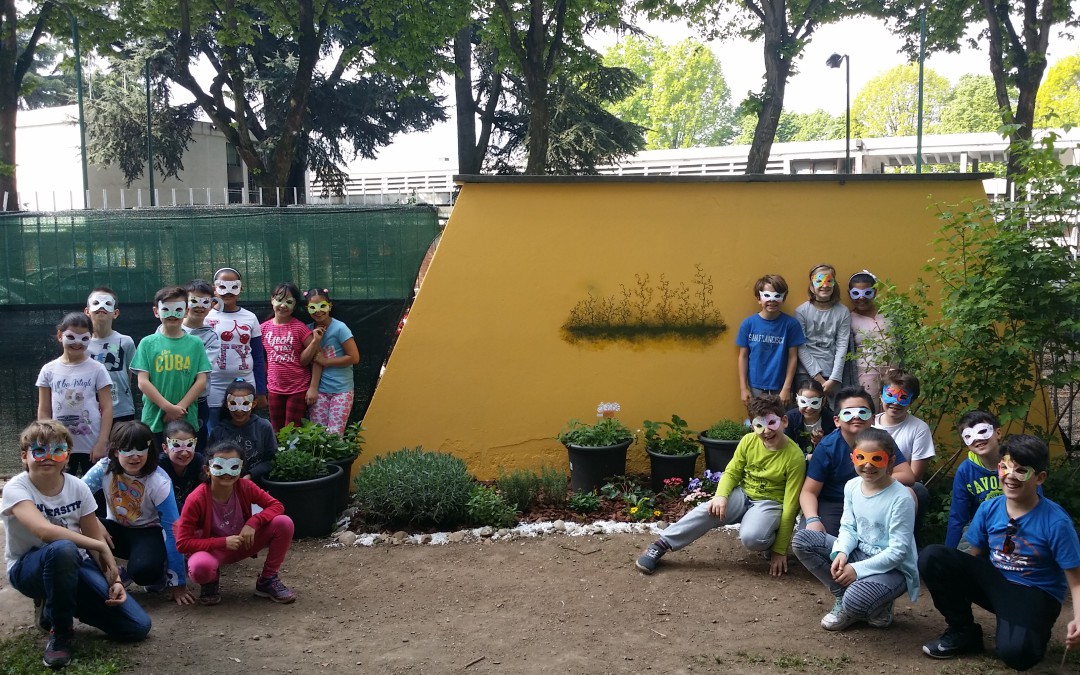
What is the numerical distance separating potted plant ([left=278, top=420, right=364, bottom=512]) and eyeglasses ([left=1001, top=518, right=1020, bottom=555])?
3.93m

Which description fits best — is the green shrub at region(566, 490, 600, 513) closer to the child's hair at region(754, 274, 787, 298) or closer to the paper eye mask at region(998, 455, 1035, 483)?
the child's hair at region(754, 274, 787, 298)

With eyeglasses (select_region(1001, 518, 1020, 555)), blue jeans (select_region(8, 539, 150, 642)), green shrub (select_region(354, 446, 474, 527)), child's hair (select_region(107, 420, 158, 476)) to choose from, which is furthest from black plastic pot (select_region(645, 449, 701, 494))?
blue jeans (select_region(8, 539, 150, 642))

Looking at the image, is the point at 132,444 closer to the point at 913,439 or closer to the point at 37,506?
the point at 37,506

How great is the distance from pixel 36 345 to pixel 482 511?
4.15 meters

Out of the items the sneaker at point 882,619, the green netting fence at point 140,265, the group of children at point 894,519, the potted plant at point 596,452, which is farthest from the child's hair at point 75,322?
the sneaker at point 882,619

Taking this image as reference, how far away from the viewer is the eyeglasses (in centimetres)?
385

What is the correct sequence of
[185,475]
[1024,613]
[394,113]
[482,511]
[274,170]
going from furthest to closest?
[394,113] → [274,170] → [482,511] → [185,475] → [1024,613]

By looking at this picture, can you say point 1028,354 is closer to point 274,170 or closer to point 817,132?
point 274,170

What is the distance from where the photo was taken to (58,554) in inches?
153

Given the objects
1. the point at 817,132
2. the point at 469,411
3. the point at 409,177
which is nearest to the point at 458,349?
the point at 469,411

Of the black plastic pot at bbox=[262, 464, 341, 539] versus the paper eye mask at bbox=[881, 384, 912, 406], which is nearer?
the paper eye mask at bbox=[881, 384, 912, 406]

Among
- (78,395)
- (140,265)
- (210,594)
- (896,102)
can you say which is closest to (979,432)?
(210,594)

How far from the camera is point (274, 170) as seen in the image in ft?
54.0

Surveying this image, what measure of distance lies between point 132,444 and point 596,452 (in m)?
3.09
